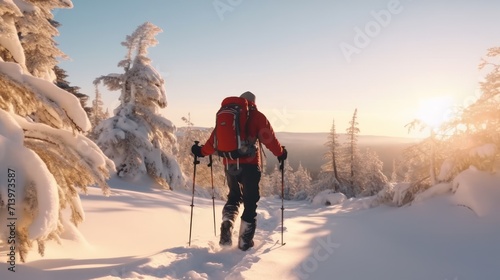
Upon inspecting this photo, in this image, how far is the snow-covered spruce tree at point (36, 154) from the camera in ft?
8.11

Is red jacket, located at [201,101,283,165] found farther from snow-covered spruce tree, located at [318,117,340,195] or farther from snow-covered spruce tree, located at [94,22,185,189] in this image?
snow-covered spruce tree, located at [318,117,340,195]

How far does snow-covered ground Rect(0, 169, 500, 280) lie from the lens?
3.41 metres

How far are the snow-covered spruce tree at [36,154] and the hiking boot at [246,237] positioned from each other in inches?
98.0

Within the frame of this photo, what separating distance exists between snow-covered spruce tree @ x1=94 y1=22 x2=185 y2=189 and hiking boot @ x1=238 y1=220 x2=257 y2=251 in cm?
1243

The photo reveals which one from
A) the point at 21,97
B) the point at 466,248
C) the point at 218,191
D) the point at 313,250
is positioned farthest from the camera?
the point at 218,191

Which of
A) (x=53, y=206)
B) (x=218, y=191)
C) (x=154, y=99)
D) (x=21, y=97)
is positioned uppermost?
(x=154, y=99)

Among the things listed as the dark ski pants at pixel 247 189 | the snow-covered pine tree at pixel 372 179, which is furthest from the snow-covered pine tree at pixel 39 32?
the snow-covered pine tree at pixel 372 179

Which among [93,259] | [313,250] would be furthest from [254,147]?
[93,259]

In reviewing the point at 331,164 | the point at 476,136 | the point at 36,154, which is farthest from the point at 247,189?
the point at 331,164

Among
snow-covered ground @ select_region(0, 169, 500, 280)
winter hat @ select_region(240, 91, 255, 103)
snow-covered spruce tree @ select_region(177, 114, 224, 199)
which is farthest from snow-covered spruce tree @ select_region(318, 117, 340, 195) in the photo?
winter hat @ select_region(240, 91, 255, 103)

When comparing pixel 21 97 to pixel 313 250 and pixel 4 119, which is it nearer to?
pixel 4 119

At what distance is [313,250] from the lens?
519 cm

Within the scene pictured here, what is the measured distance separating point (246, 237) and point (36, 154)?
3.43 metres

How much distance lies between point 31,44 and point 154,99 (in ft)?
36.8
